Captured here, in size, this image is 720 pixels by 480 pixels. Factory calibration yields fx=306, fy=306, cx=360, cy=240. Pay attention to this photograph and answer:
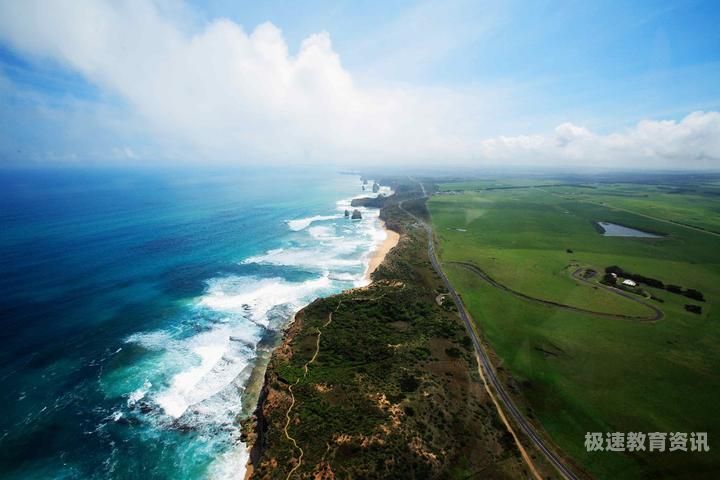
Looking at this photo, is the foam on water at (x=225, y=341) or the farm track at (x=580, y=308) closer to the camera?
the foam on water at (x=225, y=341)

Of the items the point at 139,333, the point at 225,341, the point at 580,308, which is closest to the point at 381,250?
the point at 580,308

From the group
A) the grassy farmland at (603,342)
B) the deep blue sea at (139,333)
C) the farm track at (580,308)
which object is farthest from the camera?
the farm track at (580,308)

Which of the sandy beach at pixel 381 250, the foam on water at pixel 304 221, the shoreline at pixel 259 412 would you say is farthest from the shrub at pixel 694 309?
the foam on water at pixel 304 221

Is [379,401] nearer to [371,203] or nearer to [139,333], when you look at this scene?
[139,333]

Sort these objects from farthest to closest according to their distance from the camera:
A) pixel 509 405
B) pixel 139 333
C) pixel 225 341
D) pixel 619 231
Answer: pixel 619 231
pixel 139 333
pixel 225 341
pixel 509 405

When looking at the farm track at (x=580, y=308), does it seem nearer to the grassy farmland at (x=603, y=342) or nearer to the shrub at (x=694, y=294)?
the grassy farmland at (x=603, y=342)

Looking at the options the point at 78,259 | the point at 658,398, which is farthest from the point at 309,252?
the point at 658,398
